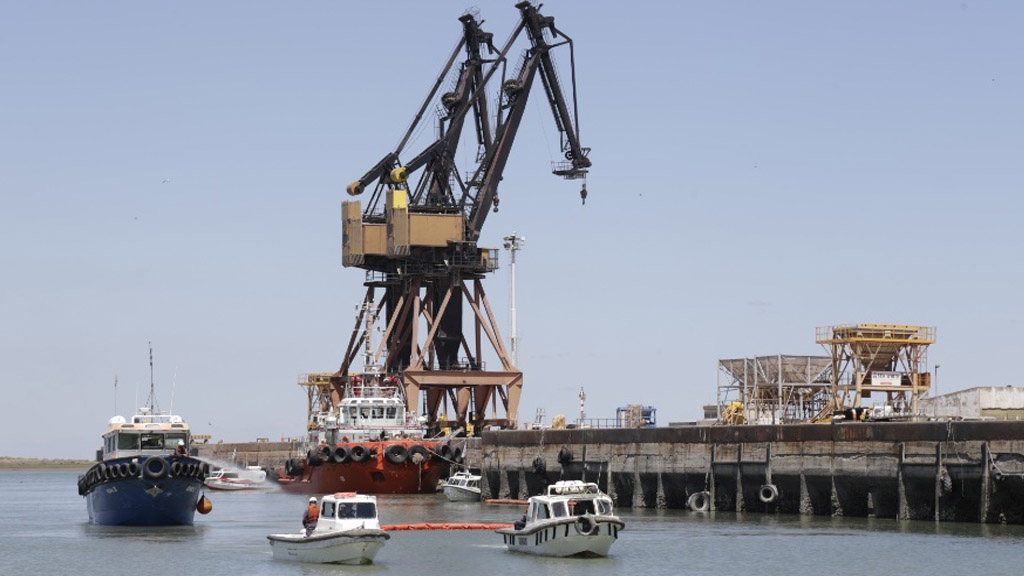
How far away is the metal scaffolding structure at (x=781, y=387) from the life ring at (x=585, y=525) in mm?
42326

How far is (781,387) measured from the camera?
3600 inches

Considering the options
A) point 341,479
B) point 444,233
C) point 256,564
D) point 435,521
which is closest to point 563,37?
point 444,233

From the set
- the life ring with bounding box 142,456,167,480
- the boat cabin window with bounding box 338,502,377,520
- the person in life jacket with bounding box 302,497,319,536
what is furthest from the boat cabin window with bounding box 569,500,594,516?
the life ring with bounding box 142,456,167,480

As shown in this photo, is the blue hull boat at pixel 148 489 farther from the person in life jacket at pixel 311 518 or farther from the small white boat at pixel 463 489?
the small white boat at pixel 463 489

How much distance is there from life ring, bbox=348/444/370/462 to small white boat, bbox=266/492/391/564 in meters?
36.4

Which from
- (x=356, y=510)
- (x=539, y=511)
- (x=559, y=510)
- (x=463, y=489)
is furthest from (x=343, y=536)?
(x=463, y=489)

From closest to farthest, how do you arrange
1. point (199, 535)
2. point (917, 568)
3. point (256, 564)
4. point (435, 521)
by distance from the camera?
1. point (917, 568)
2. point (256, 564)
3. point (199, 535)
4. point (435, 521)

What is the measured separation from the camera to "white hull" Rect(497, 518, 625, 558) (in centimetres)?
4962

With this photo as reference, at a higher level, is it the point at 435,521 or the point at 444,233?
the point at 444,233

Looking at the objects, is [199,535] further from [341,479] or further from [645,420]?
[645,420]

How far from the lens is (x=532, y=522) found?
5131 centimetres

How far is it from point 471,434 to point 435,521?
119 ft

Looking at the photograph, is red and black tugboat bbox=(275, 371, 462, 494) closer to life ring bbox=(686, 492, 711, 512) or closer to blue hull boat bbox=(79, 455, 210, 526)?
life ring bbox=(686, 492, 711, 512)

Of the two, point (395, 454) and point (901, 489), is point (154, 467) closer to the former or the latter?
point (395, 454)
